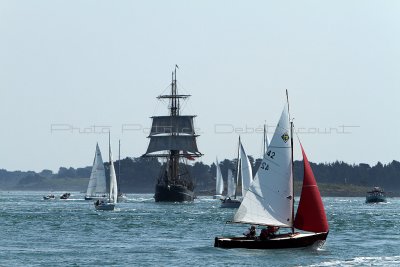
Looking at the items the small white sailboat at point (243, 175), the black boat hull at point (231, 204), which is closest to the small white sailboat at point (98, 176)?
the small white sailboat at point (243, 175)

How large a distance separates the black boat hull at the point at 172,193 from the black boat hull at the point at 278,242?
119 m

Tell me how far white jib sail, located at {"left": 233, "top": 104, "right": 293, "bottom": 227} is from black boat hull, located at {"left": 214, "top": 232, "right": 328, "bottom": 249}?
4.27ft

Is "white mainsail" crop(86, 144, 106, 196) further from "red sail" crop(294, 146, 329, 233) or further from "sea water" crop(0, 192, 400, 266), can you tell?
"red sail" crop(294, 146, 329, 233)

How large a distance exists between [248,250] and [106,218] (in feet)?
156

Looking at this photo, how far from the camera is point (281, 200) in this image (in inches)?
2436

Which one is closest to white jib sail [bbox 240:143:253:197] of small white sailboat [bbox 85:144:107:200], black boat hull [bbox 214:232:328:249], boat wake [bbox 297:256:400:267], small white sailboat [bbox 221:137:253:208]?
small white sailboat [bbox 221:137:253:208]

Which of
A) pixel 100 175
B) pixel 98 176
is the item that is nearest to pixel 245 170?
pixel 100 175

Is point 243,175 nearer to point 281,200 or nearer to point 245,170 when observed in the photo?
Result: point 245,170

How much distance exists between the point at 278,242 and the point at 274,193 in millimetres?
3093

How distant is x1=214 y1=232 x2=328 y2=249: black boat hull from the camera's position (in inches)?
2372

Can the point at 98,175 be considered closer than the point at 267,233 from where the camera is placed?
No

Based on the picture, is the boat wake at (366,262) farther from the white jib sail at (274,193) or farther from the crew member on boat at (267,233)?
the white jib sail at (274,193)

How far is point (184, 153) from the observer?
646 feet

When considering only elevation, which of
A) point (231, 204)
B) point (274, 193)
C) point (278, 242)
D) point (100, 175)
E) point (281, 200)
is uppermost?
point (100, 175)
